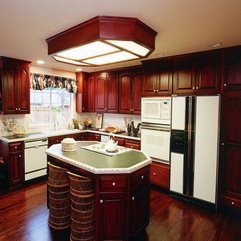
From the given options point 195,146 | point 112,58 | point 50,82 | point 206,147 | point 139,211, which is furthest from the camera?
point 50,82

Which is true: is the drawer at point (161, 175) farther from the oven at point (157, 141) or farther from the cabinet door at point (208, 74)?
the cabinet door at point (208, 74)

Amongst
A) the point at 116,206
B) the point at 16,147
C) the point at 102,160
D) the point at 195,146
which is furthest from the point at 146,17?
the point at 16,147

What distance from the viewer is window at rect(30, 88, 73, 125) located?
188 inches

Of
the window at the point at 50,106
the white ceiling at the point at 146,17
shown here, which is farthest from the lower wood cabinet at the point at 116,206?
the window at the point at 50,106

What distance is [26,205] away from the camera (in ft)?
10.5

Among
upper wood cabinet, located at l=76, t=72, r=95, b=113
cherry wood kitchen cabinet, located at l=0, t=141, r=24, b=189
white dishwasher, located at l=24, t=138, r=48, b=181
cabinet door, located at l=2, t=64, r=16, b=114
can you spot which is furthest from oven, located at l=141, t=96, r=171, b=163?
cabinet door, located at l=2, t=64, r=16, b=114

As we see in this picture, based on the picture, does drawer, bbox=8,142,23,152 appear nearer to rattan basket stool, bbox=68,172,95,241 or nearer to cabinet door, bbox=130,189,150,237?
rattan basket stool, bbox=68,172,95,241

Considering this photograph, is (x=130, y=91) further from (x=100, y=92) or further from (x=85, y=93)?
(x=85, y=93)

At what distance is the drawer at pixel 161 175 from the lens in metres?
3.65

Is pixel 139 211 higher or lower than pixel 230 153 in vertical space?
lower

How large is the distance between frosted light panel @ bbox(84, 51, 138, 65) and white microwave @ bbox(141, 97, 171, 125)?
1249mm

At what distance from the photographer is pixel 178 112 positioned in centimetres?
343

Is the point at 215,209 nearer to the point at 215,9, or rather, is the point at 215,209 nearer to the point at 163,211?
the point at 163,211

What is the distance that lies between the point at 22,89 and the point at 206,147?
3.71 metres
